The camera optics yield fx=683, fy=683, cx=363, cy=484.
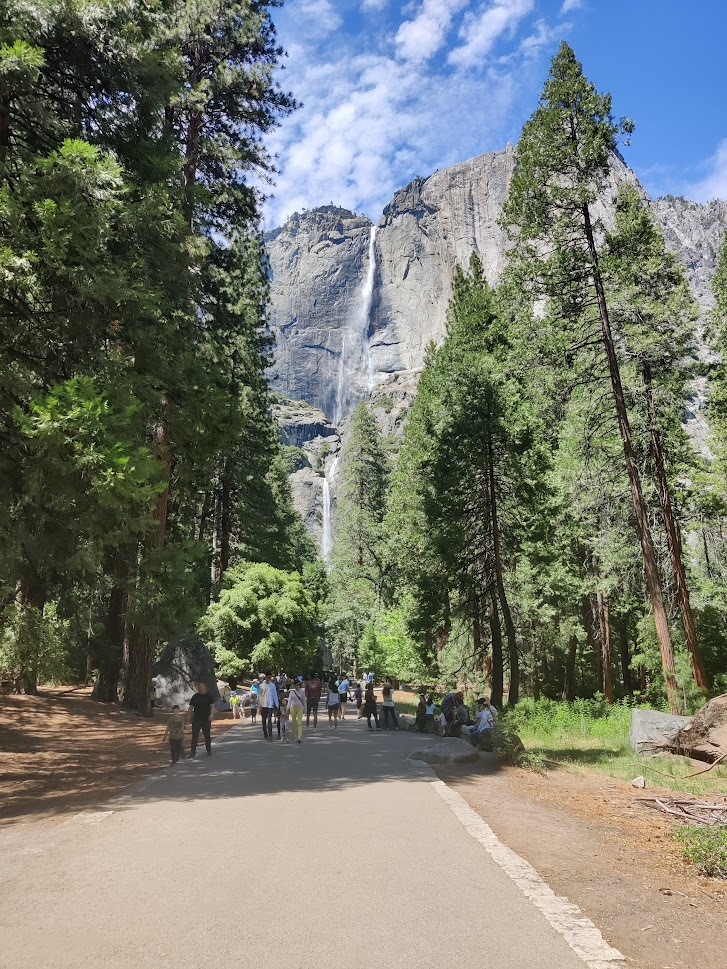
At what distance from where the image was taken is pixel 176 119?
1719 centimetres

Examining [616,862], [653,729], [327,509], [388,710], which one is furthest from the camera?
[327,509]

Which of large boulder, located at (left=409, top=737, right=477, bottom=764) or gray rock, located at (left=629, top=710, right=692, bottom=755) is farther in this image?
gray rock, located at (left=629, top=710, right=692, bottom=755)

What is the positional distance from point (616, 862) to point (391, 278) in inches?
6020

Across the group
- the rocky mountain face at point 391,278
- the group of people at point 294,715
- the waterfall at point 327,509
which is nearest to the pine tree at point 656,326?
the group of people at point 294,715

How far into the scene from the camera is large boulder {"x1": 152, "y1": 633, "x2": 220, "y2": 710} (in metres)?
23.4

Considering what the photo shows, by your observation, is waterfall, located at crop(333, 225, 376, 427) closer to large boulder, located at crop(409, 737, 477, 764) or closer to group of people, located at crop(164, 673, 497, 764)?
group of people, located at crop(164, 673, 497, 764)

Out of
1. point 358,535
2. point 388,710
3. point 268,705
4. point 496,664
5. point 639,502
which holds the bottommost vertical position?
point 388,710

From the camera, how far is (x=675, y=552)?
18.3 m

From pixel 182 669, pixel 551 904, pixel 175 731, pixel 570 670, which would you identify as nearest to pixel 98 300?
pixel 175 731

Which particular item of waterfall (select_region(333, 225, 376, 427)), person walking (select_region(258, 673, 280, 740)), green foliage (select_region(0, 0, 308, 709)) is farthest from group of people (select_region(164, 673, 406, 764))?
waterfall (select_region(333, 225, 376, 427))

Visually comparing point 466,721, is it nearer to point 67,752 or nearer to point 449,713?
point 449,713

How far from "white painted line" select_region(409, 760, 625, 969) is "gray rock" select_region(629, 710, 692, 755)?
927cm

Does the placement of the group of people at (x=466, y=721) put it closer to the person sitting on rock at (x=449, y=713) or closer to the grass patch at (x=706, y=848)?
the person sitting on rock at (x=449, y=713)

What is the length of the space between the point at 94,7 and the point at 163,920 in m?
11.6
